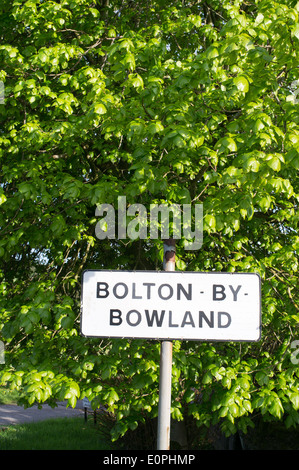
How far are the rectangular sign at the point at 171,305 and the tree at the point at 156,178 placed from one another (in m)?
1.24

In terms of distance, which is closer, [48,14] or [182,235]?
[182,235]

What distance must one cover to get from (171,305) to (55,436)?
976cm

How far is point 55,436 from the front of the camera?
10562 mm

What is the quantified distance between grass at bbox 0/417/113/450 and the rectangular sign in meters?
7.33

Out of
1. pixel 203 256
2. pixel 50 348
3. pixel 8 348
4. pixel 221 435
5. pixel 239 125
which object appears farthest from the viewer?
pixel 221 435

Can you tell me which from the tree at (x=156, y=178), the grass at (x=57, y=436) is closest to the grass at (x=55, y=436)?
the grass at (x=57, y=436)

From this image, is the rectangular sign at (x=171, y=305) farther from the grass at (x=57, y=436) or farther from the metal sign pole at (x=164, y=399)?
the grass at (x=57, y=436)

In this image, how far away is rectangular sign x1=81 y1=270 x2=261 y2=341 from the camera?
6.38 ft

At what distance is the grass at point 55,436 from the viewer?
9453 mm

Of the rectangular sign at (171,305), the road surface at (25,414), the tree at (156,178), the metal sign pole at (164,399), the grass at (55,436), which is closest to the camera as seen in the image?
the metal sign pole at (164,399)

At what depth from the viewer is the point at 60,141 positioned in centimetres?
447

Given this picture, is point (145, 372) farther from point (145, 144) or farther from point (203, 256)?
point (145, 144)

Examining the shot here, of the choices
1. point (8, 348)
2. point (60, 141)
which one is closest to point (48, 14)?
point (60, 141)

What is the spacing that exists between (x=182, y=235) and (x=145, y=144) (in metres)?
0.80
